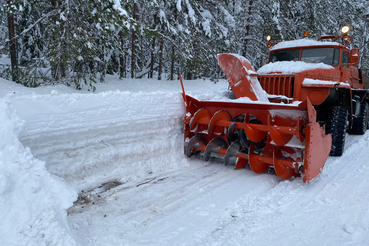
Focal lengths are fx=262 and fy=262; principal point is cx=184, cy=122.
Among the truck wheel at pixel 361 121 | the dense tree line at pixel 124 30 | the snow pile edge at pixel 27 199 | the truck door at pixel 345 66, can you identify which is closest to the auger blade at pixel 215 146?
the snow pile edge at pixel 27 199

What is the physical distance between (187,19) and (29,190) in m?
9.18

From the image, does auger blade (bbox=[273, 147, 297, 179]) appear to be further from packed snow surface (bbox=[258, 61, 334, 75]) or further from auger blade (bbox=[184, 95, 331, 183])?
packed snow surface (bbox=[258, 61, 334, 75])

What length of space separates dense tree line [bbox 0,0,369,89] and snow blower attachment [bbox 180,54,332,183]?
2.80 m

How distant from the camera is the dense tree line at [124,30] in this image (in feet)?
21.0

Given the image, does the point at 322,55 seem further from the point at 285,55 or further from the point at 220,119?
the point at 220,119

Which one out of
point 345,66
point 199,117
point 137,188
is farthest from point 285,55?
point 137,188

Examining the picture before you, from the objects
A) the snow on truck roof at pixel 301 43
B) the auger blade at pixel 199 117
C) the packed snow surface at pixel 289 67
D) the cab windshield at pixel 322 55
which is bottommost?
the auger blade at pixel 199 117

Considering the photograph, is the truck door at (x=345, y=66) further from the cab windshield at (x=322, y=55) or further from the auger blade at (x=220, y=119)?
the auger blade at (x=220, y=119)

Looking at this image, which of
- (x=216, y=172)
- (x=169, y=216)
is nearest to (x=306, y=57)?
(x=216, y=172)

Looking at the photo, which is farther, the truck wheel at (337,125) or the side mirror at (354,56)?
the side mirror at (354,56)

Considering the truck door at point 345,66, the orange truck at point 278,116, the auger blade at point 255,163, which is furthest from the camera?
the truck door at point 345,66

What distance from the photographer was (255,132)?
4434mm

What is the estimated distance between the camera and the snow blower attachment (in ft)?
12.9

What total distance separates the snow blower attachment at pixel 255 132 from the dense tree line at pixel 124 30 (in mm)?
2804
